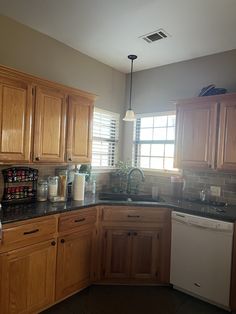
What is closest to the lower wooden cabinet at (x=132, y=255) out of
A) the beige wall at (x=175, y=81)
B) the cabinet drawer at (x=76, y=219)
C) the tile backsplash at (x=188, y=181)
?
the cabinet drawer at (x=76, y=219)

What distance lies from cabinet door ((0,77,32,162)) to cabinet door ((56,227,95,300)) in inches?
37.2

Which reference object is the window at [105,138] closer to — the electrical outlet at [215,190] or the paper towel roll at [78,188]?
the paper towel roll at [78,188]

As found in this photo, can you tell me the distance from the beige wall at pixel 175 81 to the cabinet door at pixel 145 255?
4.92 feet

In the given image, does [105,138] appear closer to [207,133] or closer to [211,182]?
[207,133]

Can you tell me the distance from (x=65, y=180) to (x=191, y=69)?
2.25m

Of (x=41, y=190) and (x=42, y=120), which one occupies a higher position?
(x=42, y=120)

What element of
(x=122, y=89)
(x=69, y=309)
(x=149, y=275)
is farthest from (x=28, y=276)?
(x=122, y=89)

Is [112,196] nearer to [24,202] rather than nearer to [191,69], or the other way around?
[24,202]

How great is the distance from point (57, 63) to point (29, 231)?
2002 millimetres

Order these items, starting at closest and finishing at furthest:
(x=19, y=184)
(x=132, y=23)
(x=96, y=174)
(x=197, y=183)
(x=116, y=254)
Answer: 1. (x=132, y=23)
2. (x=19, y=184)
3. (x=116, y=254)
4. (x=197, y=183)
5. (x=96, y=174)

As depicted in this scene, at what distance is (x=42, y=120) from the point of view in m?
2.45

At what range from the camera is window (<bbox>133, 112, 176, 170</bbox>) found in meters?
3.54

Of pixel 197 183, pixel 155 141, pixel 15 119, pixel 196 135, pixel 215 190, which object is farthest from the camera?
pixel 155 141

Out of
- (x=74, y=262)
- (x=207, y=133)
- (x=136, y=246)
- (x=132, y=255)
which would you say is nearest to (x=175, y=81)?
(x=207, y=133)
